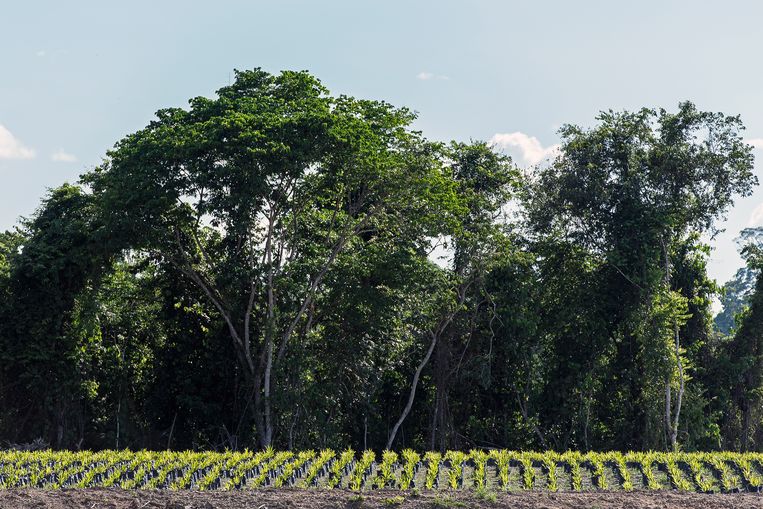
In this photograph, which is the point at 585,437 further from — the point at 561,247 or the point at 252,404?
the point at 252,404

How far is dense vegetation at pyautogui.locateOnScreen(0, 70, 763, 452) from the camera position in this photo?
616 inches

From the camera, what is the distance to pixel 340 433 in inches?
669

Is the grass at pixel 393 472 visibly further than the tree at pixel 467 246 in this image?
No

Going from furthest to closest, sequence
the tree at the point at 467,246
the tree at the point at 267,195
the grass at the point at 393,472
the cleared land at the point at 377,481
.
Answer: the tree at the point at 467,246 < the tree at the point at 267,195 < the grass at the point at 393,472 < the cleared land at the point at 377,481

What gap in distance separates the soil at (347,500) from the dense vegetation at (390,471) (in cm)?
39

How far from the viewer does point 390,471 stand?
10.6 meters

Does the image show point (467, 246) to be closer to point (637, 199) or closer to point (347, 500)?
point (637, 199)

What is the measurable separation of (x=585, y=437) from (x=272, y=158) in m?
8.12

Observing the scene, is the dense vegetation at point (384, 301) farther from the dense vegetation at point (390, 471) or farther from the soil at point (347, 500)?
the soil at point (347, 500)

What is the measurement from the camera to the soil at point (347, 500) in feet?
29.3

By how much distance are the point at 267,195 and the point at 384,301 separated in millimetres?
2948

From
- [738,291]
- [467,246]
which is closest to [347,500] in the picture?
[467,246]

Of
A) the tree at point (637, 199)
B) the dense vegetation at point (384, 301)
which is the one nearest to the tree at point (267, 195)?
the dense vegetation at point (384, 301)

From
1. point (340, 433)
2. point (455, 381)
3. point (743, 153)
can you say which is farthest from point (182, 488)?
point (743, 153)
